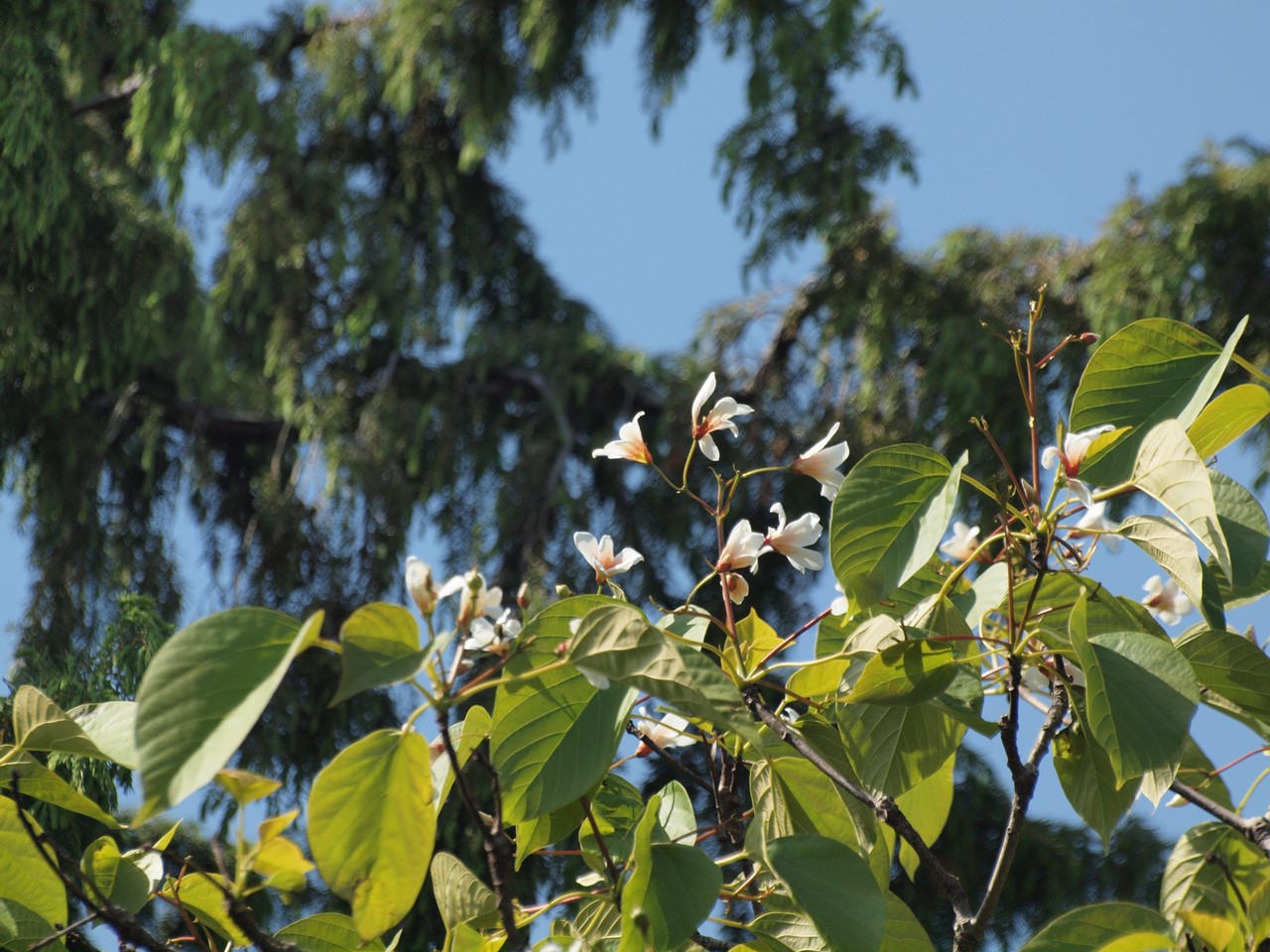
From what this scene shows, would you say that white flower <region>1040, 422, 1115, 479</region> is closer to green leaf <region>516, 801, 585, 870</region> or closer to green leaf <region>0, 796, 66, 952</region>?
green leaf <region>516, 801, 585, 870</region>

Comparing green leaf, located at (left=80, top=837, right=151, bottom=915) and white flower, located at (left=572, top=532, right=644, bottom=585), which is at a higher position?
white flower, located at (left=572, top=532, right=644, bottom=585)

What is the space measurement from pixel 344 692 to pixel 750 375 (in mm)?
2642

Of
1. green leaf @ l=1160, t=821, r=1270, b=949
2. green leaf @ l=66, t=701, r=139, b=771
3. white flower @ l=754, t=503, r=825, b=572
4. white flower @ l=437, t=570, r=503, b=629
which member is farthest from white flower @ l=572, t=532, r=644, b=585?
green leaf @ l=1160, t=821, r=1270, b=949

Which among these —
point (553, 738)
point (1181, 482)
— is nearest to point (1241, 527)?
point (1181, 482)

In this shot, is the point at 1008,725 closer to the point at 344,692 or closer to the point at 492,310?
the point at 344,692

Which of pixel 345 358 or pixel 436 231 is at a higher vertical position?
pixel 436 231

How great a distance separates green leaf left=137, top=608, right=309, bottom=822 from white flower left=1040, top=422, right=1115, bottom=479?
474mm

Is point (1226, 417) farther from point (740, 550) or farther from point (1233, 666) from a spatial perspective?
point (740, 550)

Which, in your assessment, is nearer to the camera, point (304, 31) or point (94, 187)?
point (94, 187)

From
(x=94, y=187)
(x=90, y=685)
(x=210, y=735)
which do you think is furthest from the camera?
(x=94, y=187)

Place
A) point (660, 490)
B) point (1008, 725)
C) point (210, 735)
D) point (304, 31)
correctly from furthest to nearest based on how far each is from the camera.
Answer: point (304, 31) → point (660, 490) → point (1008, 725) → point (210, 735)

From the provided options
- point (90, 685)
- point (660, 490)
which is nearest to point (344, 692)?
point (90, 685)

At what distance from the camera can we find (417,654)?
624mm

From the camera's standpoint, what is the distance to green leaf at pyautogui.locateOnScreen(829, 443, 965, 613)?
0.82m
